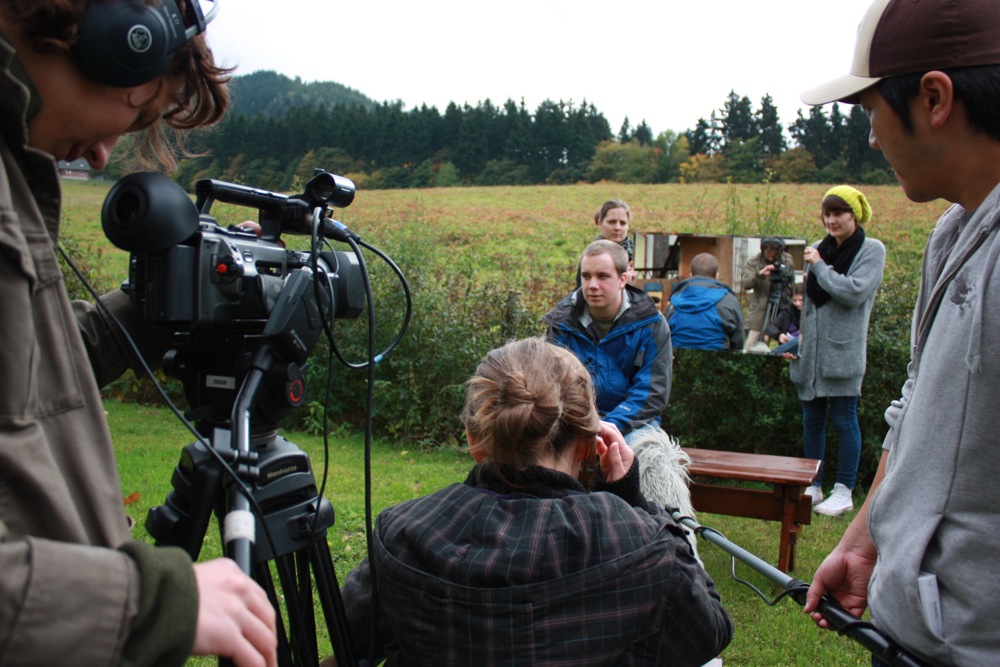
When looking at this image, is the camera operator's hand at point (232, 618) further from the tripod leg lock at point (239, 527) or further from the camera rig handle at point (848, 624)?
the camera rig handle at point (848, 624)

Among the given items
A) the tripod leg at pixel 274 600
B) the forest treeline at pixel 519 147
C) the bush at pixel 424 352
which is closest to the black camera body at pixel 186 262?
the tripod leg at pixel 274 600

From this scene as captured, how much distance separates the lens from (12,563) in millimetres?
750

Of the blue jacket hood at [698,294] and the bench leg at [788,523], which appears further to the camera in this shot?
the blue jacket hood at [698,294]

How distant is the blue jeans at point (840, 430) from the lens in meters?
5.18

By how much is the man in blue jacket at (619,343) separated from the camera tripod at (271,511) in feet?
8.26

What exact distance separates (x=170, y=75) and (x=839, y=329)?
479cm

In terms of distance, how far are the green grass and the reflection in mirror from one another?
159cm

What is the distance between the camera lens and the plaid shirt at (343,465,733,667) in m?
1.50

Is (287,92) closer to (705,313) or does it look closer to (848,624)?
(705,313)

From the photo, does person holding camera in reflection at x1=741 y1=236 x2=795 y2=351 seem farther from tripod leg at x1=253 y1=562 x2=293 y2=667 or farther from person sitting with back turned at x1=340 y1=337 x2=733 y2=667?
tripod leg at x1=253 y1=562 x2=293 y2=667

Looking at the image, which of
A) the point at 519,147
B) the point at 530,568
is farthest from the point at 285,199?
the point at 519,147

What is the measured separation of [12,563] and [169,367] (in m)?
Answer: 0.86

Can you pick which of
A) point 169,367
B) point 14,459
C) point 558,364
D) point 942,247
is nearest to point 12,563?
point 14,459

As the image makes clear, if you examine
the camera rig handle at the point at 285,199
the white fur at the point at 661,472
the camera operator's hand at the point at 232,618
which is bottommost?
the white fur at the point at 661,472
